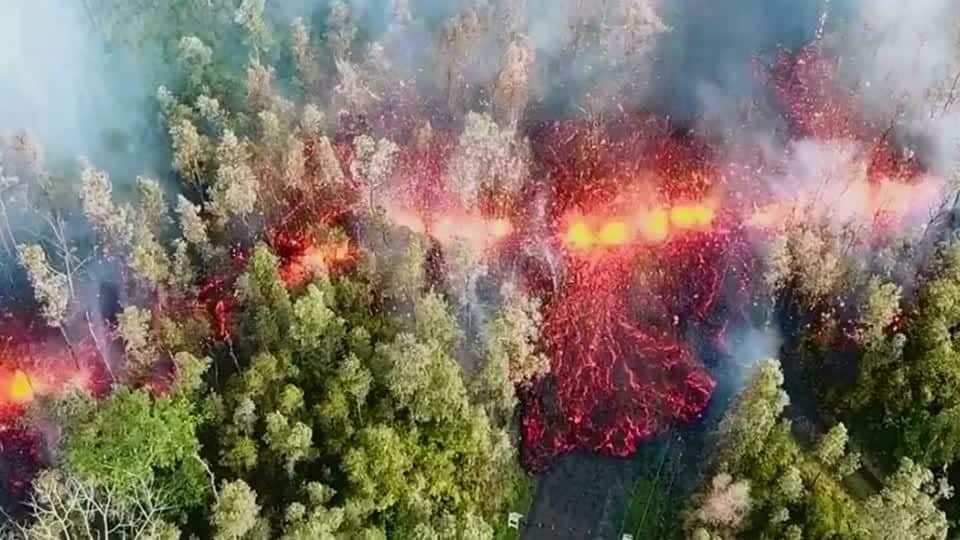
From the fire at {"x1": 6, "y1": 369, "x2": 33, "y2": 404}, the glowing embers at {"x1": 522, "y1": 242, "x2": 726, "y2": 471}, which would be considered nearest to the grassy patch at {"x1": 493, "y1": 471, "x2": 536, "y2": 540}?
the glowing embers at {"x1": 522, "y1": 242, "x2": 726, "y2": 471}

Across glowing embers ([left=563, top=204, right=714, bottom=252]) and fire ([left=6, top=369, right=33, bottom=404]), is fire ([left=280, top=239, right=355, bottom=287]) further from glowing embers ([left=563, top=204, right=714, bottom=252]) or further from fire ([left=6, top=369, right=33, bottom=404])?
fire ([left=6, top=369, right=33, bottom=404])

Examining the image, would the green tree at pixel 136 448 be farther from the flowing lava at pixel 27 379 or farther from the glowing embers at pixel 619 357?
the glowing embers at pixel 619 357

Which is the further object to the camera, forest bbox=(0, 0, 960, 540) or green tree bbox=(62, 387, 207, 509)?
forest bbox=(0, 0, 960, 540)

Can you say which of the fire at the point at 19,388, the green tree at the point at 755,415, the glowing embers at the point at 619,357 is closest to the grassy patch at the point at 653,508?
the glowing embers at the point at 619,357

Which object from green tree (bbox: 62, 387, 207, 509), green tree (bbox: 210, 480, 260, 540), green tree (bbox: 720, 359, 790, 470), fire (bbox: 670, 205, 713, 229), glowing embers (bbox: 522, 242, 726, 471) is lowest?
green tree (bbox: 210, 480, 260, 540)

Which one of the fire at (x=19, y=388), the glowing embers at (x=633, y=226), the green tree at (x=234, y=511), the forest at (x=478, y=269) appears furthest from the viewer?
the glowing embers at (x=633, y=226)

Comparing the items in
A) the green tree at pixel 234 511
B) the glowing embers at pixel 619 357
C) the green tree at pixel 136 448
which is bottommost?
the green tree at pixel 234 511
